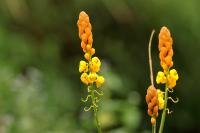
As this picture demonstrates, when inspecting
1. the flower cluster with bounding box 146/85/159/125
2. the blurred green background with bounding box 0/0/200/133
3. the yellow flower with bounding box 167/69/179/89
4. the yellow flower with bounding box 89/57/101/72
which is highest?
the blurred green background with bounding box 0/0/200/133

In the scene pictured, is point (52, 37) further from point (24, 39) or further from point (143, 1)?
point (143, 1)

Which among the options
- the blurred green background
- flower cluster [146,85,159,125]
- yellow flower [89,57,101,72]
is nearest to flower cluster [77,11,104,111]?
yellow flower [89,57,101,72]

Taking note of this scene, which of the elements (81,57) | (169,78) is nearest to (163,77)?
(169,78)

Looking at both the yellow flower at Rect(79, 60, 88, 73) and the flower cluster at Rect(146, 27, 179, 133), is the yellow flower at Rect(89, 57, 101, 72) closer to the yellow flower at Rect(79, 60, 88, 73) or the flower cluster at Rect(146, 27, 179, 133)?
the yellow flower at Rect(79, 60, 88, 73)

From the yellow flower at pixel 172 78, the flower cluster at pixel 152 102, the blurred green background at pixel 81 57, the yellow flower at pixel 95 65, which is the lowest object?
the flower cluster at pixel 152 102

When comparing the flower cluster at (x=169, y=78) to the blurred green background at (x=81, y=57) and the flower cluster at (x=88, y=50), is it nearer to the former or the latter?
the flower cluster at (x=88, y=50)

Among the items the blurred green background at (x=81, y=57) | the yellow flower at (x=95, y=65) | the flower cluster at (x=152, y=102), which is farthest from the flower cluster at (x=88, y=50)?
the blurred green background at (x=81, y=57)

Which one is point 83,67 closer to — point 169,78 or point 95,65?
point 95,65

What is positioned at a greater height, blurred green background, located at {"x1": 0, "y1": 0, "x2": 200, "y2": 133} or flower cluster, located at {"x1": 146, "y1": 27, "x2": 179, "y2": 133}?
blurred green background, located at {"x1": 0, "y1": 0, "x2": 200, "y2": 133}

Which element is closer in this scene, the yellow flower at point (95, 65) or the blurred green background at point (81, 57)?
the yellow flower at point (95, 65)
